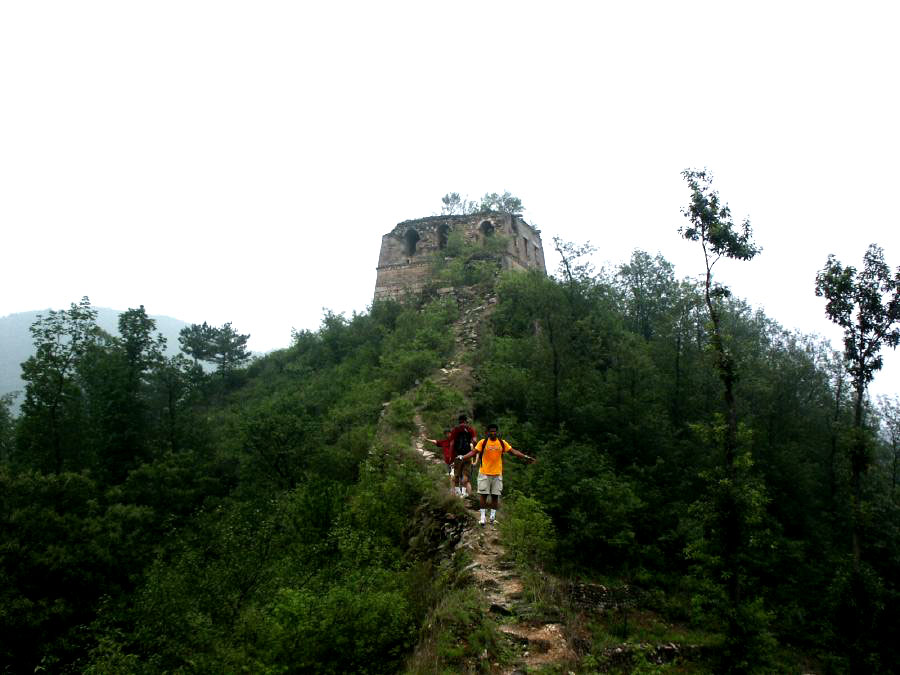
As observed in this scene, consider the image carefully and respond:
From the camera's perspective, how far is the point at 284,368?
26500mm

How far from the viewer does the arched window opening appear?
101ft

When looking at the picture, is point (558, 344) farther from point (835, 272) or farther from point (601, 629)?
point (601, 629)

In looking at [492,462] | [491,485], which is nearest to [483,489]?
[491,485]

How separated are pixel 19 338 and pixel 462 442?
133536 mm

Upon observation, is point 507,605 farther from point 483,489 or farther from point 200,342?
point 200,342

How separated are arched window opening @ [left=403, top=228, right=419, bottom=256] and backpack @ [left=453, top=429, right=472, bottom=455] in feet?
68.4

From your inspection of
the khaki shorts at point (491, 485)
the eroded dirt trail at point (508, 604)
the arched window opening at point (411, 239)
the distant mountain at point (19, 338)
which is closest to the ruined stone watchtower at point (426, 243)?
the arched window opening at point (411, 239)

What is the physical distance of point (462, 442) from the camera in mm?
10828

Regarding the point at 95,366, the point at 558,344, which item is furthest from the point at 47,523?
the point at 558,344

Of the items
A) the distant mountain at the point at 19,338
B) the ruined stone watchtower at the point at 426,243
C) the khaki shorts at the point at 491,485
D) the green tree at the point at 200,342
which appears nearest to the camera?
the khaki shorts at the point at 491,485

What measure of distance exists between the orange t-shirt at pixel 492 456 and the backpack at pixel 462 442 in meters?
1.05

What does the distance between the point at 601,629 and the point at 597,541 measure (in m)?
2.26

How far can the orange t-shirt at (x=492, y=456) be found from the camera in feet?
31.7

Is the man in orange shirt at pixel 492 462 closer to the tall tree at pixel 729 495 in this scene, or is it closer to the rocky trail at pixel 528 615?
the rocky trail at pixel 528 615
